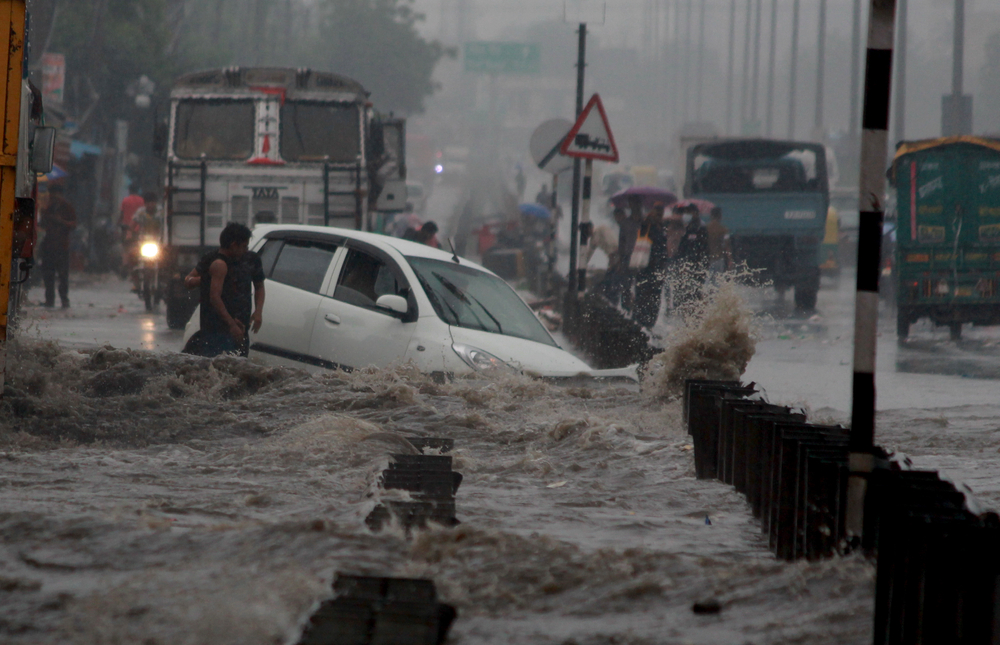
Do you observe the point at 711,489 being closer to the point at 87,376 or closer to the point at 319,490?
the point at 319,490

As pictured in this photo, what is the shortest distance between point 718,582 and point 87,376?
5.90m

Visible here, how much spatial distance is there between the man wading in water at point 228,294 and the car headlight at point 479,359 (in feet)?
5.33

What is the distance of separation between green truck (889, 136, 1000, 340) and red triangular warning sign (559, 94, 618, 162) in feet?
15.5

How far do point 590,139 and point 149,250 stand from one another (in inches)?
266

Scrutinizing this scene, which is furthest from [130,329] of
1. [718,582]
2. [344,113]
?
[718,582]

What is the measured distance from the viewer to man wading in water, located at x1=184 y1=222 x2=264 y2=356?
9.13m

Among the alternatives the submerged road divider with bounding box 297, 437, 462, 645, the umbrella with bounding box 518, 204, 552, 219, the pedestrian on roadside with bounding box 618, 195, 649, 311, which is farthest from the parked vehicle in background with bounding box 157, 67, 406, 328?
the umbrella with bounding box 518, 204, 552, 219

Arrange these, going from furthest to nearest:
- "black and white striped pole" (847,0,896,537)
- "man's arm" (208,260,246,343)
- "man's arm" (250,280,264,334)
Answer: "man's arm" (250,280,264,334)
"man's arm" (208,260,246,343)
"black and white striped pole" (847,0,896,537)

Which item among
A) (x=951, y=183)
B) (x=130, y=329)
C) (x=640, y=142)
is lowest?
(x=130, y=329)

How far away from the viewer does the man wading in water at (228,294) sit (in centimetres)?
913

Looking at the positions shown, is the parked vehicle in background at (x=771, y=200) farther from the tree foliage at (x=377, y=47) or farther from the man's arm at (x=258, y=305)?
the tree foliage at (x=377, y=47)

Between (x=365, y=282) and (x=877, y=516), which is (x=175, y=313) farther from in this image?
(x=877, y=516)

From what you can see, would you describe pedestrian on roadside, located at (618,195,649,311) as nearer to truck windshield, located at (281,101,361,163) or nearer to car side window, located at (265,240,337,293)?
truck windshield, located at (281,101,361,163)

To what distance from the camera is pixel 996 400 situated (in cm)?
1041
